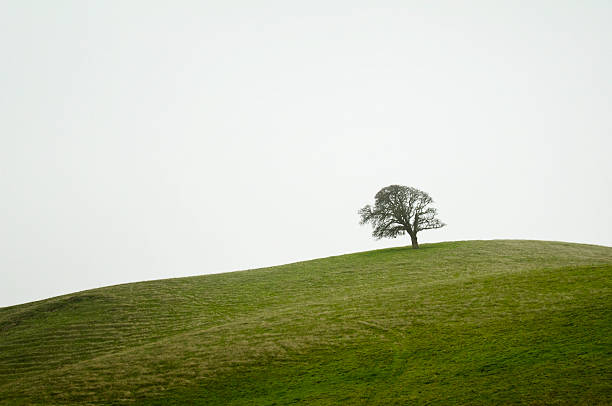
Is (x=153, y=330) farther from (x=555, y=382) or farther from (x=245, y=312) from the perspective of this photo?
(x=555, y=382)

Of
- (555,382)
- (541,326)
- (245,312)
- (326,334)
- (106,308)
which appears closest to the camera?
(555,382)

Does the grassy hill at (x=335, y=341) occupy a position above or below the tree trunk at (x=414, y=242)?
below

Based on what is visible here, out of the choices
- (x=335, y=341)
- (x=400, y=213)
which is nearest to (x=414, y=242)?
(x=400, y=213)

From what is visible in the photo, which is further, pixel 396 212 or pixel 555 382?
pixel 396 212

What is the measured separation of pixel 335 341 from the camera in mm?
24391

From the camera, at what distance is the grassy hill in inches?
658

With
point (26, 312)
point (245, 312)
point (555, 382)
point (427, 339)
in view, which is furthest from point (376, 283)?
point (26, 312)

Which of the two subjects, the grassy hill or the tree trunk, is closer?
the grassy hill

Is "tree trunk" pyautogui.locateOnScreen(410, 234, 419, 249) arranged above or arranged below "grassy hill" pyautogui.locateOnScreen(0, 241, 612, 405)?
above

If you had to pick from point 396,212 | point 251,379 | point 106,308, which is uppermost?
point 396,212

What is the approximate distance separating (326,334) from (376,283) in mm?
16002

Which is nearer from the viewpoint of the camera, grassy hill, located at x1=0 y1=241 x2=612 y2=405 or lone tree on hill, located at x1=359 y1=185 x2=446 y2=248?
grassy hill, located at x1=0 y1=241 x2=612 y2=405

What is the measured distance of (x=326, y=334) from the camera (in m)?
25.7

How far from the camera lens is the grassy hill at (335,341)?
54.8ft
